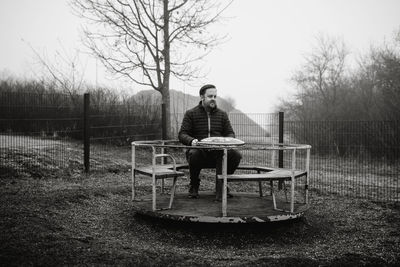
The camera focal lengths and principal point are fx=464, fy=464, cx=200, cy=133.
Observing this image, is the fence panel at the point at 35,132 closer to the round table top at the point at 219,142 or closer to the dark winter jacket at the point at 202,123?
the dark winter jacket at the point at 202,123

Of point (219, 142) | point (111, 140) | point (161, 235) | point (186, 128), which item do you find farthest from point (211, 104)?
point (111, 140)

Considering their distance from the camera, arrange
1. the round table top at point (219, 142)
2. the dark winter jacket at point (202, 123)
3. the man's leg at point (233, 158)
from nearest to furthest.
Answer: the round table top at point (219, 142), the man's leg at point (233, 158), the dark winter jacket at point (202, 123)

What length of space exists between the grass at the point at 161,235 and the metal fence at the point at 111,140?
4.67 feet

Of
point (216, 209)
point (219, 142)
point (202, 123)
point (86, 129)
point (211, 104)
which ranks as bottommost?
point (216, 209)

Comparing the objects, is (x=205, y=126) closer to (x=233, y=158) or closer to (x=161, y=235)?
(x=233, y=158)

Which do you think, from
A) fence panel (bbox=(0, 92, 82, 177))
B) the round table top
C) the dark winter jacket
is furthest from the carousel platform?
fence panel (bbox=(0, 92, 82, 177))

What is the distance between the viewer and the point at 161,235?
21.5ft

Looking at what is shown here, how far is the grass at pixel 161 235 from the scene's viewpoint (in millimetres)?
5105

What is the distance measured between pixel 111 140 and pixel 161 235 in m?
8.47

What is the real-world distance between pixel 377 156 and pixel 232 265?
793 centimetres

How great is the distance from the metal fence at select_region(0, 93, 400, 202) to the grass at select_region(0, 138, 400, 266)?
1.42 m

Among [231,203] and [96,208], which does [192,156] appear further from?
[96,208]

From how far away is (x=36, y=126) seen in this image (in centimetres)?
1104

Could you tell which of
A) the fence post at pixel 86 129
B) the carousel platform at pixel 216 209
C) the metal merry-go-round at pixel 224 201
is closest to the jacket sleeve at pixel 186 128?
the metal merry-go-round at pixel 224 201
